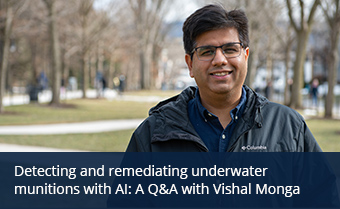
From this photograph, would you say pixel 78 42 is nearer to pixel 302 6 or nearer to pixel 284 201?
pixel 302 6

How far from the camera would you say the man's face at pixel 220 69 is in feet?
8.23

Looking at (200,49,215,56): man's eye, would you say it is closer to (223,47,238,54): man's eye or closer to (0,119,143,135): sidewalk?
(223,47,238,54): man's eye

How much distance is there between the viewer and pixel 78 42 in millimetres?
32375

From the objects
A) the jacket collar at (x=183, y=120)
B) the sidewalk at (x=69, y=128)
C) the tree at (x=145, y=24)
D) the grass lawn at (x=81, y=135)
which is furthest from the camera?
the tree at (x=145, y=24)

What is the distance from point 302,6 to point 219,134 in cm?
2089

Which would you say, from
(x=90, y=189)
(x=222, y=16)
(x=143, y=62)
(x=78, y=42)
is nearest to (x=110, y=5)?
(x=78, y=42)

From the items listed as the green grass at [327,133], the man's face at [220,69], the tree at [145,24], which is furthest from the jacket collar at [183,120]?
the tree at [145,24]

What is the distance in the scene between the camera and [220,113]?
256 centimetres

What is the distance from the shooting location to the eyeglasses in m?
2.52

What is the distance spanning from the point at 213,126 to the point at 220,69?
0.29 meters

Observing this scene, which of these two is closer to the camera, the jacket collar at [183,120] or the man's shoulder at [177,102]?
the jacket collar at [183,120]

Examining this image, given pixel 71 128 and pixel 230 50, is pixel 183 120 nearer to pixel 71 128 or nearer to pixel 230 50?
pixel 230 50

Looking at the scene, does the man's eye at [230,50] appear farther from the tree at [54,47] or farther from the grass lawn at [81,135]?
the tree at [54,47]

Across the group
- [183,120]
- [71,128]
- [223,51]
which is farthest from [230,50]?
[71,128]
